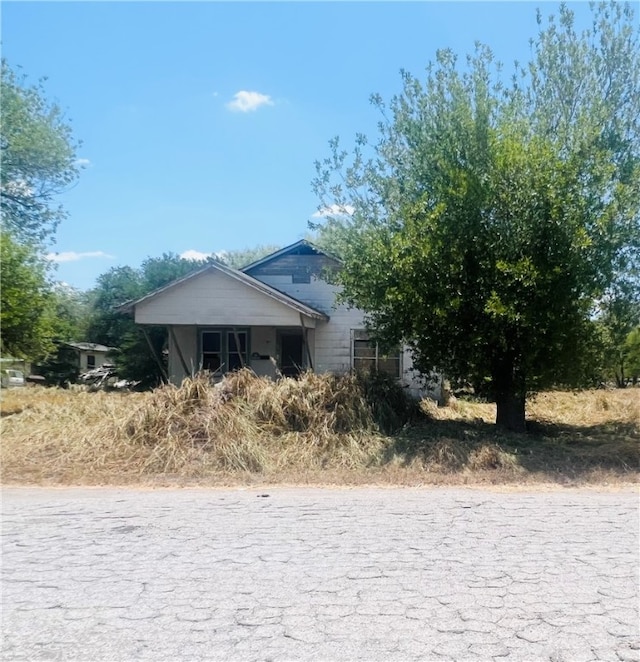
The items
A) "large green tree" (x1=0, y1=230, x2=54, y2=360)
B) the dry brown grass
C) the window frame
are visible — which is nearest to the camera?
the dry brown grass

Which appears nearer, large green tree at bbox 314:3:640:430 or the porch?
large green tree at bbox 314:3:640:430

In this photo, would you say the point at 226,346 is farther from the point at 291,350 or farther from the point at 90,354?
the point at 90,354

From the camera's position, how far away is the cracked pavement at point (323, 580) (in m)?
3.46

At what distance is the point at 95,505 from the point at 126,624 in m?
3.47

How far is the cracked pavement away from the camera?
3.46 m

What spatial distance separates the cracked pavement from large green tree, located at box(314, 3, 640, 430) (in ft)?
12.9

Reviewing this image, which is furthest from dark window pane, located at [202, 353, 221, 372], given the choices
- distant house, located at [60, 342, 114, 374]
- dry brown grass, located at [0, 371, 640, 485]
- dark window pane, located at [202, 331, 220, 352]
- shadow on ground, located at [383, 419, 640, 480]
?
distant house, located at [60, 342, 114, 374]

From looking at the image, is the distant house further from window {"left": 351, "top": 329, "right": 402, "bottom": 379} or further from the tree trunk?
the tree trunk

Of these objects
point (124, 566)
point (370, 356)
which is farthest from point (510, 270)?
point (370, 356)

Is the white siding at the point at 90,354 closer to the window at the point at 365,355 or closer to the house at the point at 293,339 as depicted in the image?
the house at the point at 293,339

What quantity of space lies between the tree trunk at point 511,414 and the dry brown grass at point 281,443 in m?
0.37

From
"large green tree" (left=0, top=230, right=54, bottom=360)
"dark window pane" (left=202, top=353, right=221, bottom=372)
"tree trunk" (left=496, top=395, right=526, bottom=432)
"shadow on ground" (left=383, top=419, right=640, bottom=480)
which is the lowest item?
"shadow on ground" (left=383, top=419, right=640, bottom=480)

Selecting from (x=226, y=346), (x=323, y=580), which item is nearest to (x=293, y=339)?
(x=226, y=346)

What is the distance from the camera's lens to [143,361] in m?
25.1
